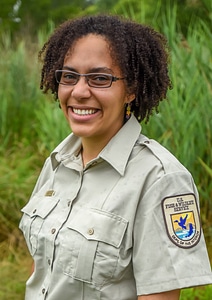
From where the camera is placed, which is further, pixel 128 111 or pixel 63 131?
pixel 63 131

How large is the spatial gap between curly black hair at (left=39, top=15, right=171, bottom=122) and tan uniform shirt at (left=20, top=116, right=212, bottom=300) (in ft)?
0.39

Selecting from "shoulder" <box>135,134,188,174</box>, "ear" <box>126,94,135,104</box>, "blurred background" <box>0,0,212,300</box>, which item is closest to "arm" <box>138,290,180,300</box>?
"shoulder" <box>135,134,188,174</box>

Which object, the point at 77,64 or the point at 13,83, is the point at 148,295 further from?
the point at 13,83

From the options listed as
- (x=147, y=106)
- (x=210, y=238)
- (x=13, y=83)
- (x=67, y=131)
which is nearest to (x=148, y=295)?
(x=147, y=106)

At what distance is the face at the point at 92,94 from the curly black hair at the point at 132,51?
29 millimetres

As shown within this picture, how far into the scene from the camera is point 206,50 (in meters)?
4.35

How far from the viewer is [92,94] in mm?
2023

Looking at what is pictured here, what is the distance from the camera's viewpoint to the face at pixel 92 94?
202 cm

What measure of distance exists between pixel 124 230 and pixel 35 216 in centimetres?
41

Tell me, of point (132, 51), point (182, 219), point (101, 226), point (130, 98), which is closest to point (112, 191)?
point (101, 226)

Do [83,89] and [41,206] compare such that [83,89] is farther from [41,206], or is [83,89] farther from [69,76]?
[41,206]

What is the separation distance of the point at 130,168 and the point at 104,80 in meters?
0.27

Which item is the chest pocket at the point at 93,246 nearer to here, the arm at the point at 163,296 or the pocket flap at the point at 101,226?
the pocket flap at the point at 101,226

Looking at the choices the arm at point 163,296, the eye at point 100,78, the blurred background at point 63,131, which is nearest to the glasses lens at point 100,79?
the eye at point 100,78
